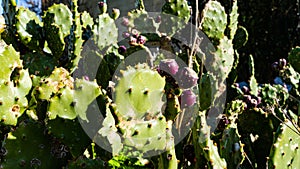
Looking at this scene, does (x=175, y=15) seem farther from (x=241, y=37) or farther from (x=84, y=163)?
(x=84, y=163)

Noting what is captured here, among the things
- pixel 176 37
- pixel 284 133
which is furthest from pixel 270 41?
pixel 284 133

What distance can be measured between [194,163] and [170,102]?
0.24 meters

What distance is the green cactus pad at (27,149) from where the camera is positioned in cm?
150

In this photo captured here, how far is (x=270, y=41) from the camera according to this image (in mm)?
5656

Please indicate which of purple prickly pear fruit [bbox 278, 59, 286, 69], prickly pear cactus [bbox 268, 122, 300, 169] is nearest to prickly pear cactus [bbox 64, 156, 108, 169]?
prickly pear cactus [bbox 268, 122, 300, 169]

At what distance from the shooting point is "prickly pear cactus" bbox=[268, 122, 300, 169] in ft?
5.26

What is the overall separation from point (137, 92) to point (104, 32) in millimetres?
953

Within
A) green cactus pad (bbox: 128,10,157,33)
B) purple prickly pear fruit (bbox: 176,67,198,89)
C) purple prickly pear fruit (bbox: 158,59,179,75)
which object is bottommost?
purple prickly pear fruit (bbox: 176,67,198,89)

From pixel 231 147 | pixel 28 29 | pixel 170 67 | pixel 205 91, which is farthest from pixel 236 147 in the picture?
pixel 28 29

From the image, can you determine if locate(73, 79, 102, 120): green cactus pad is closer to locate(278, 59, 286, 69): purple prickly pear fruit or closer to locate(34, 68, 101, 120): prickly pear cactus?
locate(34, 68, 101, 120): prickly pear cactus

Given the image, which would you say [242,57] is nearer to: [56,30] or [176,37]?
[176,37]

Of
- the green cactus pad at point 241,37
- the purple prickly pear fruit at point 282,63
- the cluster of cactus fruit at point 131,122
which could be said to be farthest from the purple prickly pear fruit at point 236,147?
the green cactus pad at point 241,37

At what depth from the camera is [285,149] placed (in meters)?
1.66

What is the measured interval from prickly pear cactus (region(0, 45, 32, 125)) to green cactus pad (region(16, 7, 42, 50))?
2.71ft
